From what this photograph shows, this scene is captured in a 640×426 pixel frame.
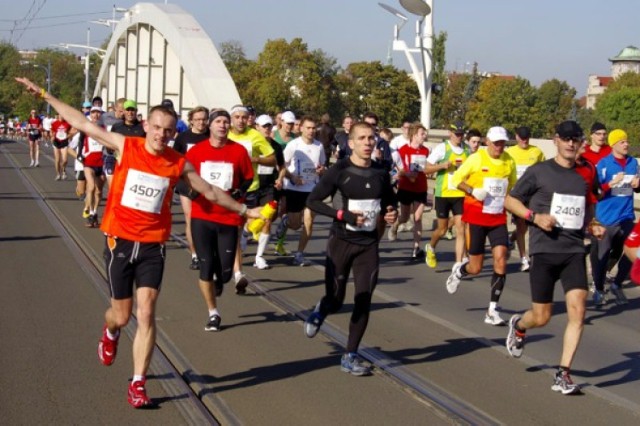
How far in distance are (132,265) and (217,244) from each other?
8.48 feet

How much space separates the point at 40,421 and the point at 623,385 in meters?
4.42

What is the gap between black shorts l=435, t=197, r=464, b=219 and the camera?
14.1m

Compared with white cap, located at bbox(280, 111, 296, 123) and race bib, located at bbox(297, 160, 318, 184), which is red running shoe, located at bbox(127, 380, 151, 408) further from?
white cap, located at bbox(280, 111, 296, 123)

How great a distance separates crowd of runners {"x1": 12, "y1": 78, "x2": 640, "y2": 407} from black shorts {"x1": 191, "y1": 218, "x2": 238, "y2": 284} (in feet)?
0.04

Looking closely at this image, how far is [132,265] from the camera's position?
687cm

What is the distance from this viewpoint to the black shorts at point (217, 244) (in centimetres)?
935

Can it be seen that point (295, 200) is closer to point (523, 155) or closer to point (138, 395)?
point (523, 155)

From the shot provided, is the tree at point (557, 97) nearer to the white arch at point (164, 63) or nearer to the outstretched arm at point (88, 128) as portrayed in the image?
the white arch at point (164, 63)

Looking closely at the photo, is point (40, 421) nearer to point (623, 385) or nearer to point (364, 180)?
point (364, 180)

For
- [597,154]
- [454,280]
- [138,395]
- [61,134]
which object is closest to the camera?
[138,395]

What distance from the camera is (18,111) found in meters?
104

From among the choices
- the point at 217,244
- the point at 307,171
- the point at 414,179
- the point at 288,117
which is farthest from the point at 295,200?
Result: the point at 217,244

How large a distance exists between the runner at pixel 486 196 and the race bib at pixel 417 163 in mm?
3845

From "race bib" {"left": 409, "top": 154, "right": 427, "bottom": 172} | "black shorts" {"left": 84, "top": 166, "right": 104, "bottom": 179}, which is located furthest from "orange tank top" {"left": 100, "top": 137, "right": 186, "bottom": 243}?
"black shorts" {"left": 84, "top": 166, "right": 104, "bottom": 179}
